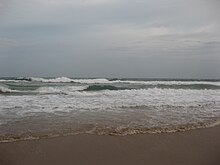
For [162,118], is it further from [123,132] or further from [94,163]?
[94,163]

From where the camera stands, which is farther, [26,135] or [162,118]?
[162,118]

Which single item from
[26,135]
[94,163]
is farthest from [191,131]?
[26,135]

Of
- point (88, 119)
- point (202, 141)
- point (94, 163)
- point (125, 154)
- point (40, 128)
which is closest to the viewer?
point (94, 163)

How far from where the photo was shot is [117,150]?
4703mm

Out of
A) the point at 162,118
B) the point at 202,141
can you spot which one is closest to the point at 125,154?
the point at 202,141

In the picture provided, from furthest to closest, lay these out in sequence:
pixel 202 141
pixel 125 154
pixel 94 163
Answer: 1. pixel 202 141
2. pixel 125 154
3. pixel 94 163

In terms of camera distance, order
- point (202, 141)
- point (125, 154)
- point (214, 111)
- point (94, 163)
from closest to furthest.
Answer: point (94, 163) → point (125, 154) → point (202, 141) → point (214, 111)

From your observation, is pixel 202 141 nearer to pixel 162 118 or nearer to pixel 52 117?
pixel 162 118

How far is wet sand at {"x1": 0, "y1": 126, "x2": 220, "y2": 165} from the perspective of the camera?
165 inches

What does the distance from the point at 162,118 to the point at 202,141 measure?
225cm

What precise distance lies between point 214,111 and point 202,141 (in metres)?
3.96

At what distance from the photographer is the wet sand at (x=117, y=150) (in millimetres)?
4184

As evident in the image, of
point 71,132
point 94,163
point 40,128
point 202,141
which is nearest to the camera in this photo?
point 94,163

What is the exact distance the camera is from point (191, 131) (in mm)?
5988
